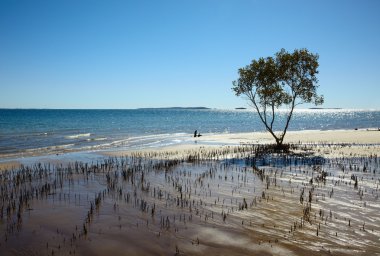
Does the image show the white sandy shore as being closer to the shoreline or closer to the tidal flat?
the shoreline

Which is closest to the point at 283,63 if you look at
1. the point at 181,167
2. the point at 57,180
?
the point at 181,167

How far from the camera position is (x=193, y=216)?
437 inches

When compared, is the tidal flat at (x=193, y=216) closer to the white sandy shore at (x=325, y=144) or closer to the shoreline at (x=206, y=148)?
the shoreline at (x=206, y=148)

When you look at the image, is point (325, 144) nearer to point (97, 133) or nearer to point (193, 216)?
point (193, 216)

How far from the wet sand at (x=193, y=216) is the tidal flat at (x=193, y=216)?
3cm

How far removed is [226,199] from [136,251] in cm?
589

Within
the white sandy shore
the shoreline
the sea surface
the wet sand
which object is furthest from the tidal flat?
the sea surface

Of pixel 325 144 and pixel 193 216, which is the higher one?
pixel 325 144

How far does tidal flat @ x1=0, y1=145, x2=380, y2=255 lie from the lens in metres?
8.57

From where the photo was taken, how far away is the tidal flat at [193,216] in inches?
337

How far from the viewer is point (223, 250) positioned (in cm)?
830

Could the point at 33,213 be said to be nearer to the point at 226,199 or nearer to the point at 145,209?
the point at 145,209

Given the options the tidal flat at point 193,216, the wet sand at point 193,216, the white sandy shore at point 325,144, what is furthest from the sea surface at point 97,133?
the tidal flat at point 193,216

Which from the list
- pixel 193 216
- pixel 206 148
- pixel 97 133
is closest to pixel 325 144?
pixel 206 148
